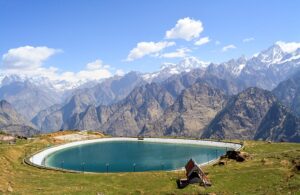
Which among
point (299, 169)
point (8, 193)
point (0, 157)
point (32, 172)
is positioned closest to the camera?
point (8, 193)

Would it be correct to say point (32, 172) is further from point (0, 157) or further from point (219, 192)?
point (219, 192)

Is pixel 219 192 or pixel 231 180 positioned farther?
pixel 231 180

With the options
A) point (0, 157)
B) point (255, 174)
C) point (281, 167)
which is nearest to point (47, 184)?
point (0, 157)

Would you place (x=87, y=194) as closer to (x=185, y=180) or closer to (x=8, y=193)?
(x=8, y=193)

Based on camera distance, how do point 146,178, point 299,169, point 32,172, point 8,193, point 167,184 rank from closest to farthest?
point 8,193 < point 299,169 < point 167,184 < point 146,178 < point 32,172

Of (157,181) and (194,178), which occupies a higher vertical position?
(194,178)

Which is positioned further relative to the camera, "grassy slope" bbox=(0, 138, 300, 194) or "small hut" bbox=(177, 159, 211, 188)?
"small hut" bbox=(177, 159, 211, 188)

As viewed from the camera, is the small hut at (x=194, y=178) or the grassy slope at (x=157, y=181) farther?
the small hut at (x=194, y=178)

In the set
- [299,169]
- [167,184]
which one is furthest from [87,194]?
[299,169]

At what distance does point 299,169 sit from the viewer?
93.7m

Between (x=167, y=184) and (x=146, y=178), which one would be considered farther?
(x=146, y=178)

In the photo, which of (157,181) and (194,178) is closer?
(194,178)

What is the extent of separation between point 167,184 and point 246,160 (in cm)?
3872

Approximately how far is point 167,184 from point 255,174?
22128 mm
